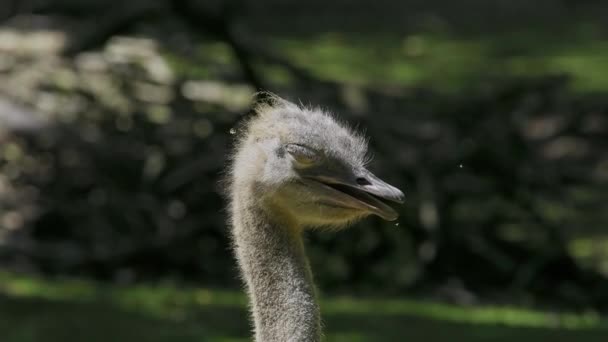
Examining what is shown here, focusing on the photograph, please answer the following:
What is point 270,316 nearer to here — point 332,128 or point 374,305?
point 332,128

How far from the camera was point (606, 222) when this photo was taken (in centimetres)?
1074

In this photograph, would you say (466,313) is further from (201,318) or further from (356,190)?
(356,190)

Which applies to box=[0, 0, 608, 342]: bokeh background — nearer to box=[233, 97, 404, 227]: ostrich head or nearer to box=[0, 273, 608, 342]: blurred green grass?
box=[0, 273, 608, 342]: blurred green grass

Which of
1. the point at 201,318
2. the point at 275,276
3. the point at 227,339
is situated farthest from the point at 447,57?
the point at 275,276

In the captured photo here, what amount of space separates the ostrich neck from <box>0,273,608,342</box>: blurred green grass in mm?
3666

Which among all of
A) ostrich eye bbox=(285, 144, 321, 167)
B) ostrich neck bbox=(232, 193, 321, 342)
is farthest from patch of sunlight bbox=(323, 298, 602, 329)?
ostrich eye bbox=(285, 144, 321, 167)

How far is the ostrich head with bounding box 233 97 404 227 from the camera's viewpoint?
420 cm

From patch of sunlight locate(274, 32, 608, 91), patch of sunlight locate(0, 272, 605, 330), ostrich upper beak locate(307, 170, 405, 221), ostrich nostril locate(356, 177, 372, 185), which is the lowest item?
ostrich upper beak locate(307, 170, 405, 221)

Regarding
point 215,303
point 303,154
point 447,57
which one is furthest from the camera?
point 447,57

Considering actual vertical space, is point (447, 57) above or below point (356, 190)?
above

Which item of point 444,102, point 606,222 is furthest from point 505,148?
point 606,222

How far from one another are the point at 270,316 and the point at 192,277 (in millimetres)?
5383

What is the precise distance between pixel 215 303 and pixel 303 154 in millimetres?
4646

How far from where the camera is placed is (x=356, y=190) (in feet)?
13.9
